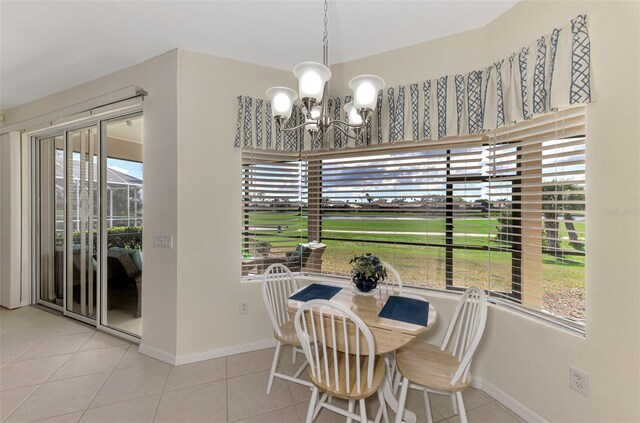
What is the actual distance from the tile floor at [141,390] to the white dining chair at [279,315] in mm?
137

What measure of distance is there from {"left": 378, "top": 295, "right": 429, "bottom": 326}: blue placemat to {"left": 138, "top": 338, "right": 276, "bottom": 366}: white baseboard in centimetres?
141

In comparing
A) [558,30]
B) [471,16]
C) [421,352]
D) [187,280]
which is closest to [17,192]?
[187,280]

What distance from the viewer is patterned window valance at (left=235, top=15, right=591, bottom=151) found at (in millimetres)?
1501

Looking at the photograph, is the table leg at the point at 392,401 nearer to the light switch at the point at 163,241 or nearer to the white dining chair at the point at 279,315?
the white dining chair at the point at 279,315

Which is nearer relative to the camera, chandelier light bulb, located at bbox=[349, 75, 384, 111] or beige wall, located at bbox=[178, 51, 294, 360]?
chandelier light bulb, located at bbox=[349, 75, 384, 111]

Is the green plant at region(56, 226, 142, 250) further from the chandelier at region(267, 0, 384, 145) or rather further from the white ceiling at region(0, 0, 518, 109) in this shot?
the chandelier at region(267, 0, 384, 145)

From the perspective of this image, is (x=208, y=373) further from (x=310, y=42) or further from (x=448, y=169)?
(x=310, y=42)

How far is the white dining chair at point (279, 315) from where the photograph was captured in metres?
1.92

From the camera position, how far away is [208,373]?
7.18 feet

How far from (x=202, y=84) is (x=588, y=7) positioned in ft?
8.80

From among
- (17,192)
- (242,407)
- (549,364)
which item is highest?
(17,192)

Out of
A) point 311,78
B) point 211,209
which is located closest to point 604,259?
point 311,78

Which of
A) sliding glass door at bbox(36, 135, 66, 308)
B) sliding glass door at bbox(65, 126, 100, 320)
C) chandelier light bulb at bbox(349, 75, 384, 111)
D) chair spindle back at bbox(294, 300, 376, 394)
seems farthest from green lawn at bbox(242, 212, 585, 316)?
sliding glass door at bbox(36, 135, 66, 308)

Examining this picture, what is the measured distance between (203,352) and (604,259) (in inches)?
114
